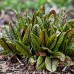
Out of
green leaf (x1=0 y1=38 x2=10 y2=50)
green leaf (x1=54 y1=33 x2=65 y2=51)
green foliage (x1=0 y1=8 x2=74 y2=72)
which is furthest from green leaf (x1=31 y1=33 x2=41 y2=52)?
green leaf (x1=0 y1=38 x2=10 y2=50)

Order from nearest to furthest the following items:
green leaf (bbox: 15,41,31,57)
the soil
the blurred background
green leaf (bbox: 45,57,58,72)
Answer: green leaf (bbox: 45,57,58,72) → green leaf (bbox: 15,41,31,57) → the soil → the blurred background

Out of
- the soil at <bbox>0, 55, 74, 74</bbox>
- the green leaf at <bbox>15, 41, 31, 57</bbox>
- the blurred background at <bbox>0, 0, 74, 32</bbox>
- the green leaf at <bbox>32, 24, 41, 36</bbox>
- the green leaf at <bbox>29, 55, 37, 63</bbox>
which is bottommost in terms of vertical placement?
the soil at <bbox>0, 55, 74, 74</bbox>

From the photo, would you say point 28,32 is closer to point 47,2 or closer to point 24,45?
point 24,45

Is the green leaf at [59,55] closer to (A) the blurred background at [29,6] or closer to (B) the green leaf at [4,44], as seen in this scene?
(B) the green leaf at [4,44]

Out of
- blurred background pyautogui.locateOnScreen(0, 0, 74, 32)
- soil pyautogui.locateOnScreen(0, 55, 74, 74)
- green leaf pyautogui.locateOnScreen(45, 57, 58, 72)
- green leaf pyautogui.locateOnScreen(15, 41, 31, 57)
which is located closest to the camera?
green leaf pyautogui.locateOnScreen(45, 57, 58, 72)

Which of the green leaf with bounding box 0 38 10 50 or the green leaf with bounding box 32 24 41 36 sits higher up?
the green leaf with bounding box 32 24 41 36

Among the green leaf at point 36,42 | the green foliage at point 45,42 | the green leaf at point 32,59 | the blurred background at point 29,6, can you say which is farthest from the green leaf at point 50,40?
the blurred background at point 29,6

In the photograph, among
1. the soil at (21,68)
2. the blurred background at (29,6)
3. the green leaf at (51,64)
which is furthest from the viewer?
the blurred background at (29,6)

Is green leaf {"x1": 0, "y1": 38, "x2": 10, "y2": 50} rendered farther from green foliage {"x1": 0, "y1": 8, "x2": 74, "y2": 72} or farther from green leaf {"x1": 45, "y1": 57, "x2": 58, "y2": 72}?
green leaf {"x1": 45, "y1": 57, "x2": 58, "y2": 72}
